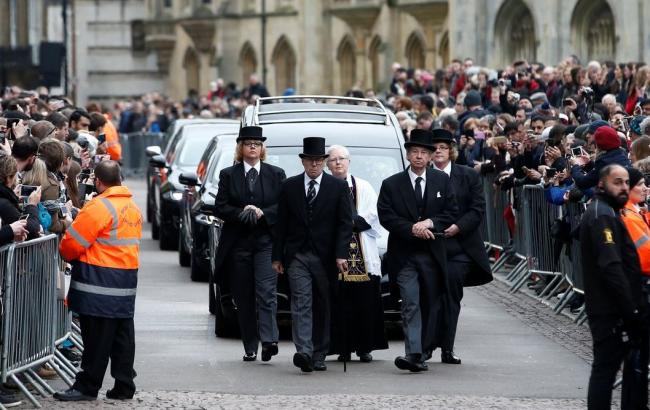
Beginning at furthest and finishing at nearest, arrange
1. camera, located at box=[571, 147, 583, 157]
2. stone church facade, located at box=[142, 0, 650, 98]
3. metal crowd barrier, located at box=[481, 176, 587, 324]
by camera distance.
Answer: stone church facade, located at box=[142, 0, 650, 98] < metal crowd barrier, located at box=[481, 176, 587, 324] < camera, located at box=[571, 147, 583, 157]

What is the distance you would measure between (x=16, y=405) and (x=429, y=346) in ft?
11.6

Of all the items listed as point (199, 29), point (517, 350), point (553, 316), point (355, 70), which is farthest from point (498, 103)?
point (199, 29)

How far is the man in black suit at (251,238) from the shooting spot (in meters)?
15.1

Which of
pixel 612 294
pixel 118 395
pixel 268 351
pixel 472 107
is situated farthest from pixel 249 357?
pixel 472 107

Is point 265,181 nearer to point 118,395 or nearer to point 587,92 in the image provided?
point 118,395

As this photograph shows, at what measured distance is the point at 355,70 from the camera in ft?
183

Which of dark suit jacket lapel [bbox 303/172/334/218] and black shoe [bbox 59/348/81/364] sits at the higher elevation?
dark suit jacket lapel [bbox 303/172/334/218]

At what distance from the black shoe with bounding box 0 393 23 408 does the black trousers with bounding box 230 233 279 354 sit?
9.12 ft

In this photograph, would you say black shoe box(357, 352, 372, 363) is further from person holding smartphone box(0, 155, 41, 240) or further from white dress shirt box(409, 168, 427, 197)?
person holding smartphone box(0, 155, 41, 240)

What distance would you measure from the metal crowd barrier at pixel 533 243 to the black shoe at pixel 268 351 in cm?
348

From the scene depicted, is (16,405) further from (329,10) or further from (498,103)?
(329,10)

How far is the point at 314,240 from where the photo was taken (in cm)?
1484

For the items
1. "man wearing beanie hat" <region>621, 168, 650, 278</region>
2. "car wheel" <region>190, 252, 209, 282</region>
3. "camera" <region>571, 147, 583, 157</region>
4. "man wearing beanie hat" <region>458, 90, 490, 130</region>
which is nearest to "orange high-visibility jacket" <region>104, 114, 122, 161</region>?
"car wheel" <region>190, 252, 209, 282</region>

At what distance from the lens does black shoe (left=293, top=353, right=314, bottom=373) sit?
14.4 metres
